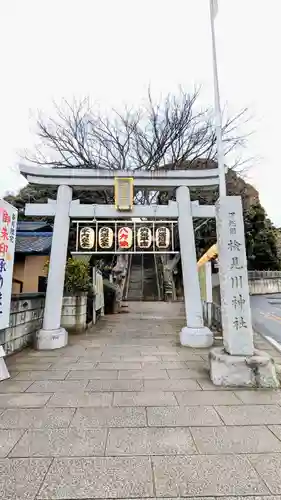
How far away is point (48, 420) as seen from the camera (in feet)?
9.82

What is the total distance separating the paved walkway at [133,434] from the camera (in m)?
2.00

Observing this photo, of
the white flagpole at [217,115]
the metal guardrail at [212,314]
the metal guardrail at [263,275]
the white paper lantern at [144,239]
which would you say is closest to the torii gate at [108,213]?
the white paper lantern at [144,239]

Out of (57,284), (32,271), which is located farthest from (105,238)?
(32,271)

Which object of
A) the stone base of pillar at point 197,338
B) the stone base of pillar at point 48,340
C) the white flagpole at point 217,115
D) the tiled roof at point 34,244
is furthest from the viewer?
the tiled roof at point 34,244

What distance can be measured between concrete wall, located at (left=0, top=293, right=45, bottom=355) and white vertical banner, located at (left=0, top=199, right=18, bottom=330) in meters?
0.89

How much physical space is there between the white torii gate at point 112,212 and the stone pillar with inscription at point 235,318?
7.29ft

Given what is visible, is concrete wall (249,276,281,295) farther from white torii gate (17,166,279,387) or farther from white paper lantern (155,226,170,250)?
white paper lantern (155,226,170,250)

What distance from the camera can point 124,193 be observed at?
6.80 meters

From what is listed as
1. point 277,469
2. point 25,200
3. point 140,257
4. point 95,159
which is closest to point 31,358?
point 277,469

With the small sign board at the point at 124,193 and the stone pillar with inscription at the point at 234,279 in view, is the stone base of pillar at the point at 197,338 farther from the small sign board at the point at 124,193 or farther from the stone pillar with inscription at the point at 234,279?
the small sign board at the point at 124,193

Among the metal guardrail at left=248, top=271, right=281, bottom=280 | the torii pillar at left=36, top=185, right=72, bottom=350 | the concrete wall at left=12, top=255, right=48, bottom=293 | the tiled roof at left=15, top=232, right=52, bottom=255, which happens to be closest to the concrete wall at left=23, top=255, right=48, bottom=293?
the concrete wall at left=12, top=255, right=48, bottom=293

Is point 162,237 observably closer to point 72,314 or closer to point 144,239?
point 144,239

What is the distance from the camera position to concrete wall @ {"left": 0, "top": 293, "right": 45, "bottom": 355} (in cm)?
562

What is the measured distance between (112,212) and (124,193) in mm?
579
